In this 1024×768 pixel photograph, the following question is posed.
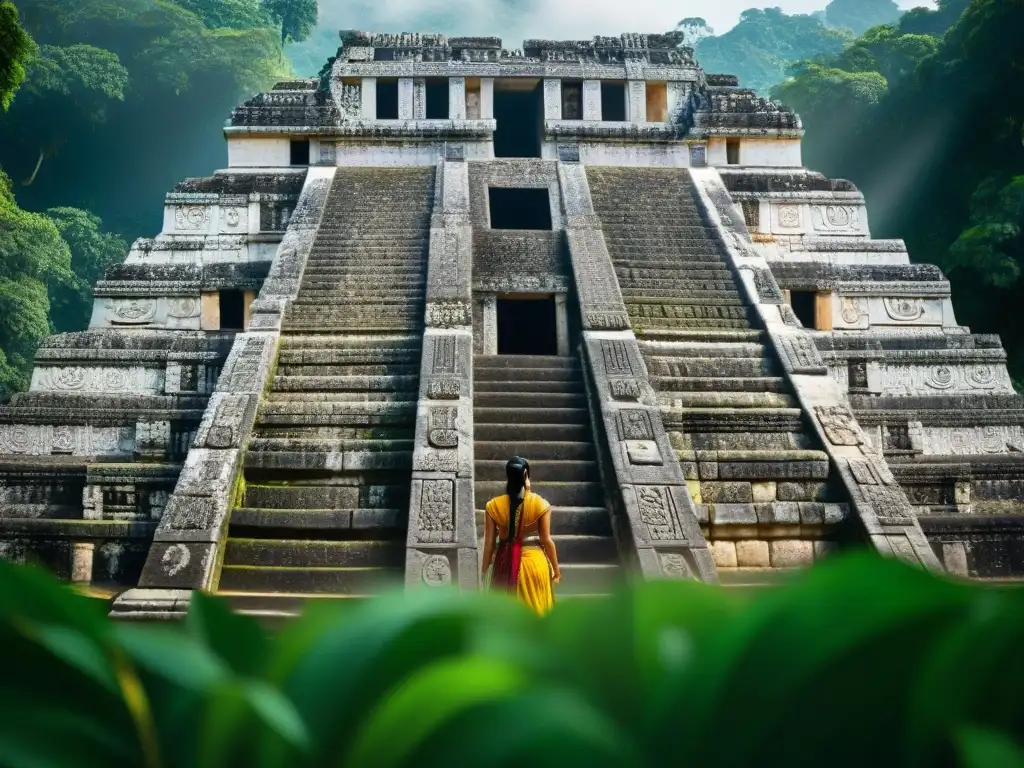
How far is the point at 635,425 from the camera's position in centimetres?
854

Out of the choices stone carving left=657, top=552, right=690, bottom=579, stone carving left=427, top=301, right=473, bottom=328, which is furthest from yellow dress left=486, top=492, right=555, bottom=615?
stone carving left=427, top=301, right=473, bottom=328

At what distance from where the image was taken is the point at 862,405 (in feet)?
38.0

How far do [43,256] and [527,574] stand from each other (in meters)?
26.9

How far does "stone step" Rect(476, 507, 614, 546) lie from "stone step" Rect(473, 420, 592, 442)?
1167 millimetres

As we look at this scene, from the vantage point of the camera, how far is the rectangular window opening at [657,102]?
17922mm

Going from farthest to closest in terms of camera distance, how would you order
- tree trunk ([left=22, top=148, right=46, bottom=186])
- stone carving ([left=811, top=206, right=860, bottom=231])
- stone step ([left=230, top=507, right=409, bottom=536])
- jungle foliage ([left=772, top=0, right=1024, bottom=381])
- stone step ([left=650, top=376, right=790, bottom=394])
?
1. tree trunk ([left=22, top=148, right=46, bottom=186])
2. jungle foliage ([left=772, top=0, right=1024, bottom=381])
3. stone carving ([left=811, top=206, right=860, bottom=231])
4. stone step ([left=650, top=376, right=790, bottom=394])
5. stone step ([left=230, top=507, right=409, bottom=536])

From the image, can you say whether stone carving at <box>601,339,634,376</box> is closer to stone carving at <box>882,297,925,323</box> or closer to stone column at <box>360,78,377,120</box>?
stone carving at <box>882,297,925,323</box>

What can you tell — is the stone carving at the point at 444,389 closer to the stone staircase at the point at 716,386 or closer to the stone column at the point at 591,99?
the stone staircase at the point at 716,386

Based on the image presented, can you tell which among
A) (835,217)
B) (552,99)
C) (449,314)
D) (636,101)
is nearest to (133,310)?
(449,314)

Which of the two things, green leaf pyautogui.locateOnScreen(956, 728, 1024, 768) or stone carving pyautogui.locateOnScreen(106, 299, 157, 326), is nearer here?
green leaf pyautogui.locateOnScreen(956, 728, 1024, 768)

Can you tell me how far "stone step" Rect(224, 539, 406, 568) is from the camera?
7.55 metres

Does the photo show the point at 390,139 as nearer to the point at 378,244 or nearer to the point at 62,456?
the point at 378,244

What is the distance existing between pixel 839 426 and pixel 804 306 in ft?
18.9

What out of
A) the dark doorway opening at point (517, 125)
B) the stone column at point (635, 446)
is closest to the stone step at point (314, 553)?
the stone column at point (635, 446)
